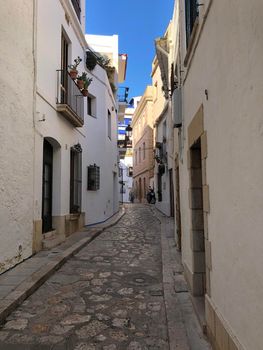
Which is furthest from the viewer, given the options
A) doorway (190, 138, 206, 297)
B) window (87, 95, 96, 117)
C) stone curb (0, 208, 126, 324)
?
window (87, 95, 96, 117)

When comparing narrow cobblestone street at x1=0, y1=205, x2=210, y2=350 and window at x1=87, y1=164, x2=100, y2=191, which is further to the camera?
window at x1=87, y1=164, x2=100, y2=191

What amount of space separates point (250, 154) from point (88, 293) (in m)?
3.98

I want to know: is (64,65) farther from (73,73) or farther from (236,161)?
(236,161)

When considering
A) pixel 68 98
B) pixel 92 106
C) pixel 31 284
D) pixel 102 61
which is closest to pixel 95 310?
pixel 31 284

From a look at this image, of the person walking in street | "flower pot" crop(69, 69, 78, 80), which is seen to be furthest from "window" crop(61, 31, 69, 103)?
the person walking in street

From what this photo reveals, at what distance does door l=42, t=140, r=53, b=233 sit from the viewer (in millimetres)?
9320

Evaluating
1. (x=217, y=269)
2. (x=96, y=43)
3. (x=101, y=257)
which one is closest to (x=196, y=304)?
(x=217, y=269)

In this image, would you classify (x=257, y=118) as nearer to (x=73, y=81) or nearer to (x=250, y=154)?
(x=250, y=154)

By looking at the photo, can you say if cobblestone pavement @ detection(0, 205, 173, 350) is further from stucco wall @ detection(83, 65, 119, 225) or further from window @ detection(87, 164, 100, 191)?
stucco wall @ detection(83, 65, 119, 225)

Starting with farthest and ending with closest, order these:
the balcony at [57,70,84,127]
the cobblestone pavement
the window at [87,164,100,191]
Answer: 1. the window at [87,164,100,191]
2. the balcony at [57,70,84,127]
3. the cobblestone pavement

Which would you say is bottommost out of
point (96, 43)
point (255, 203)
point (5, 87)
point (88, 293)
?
point (88, 293)

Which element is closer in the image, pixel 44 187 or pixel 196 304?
pixel 196 304

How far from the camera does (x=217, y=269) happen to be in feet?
11.4

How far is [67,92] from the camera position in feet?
33.2
